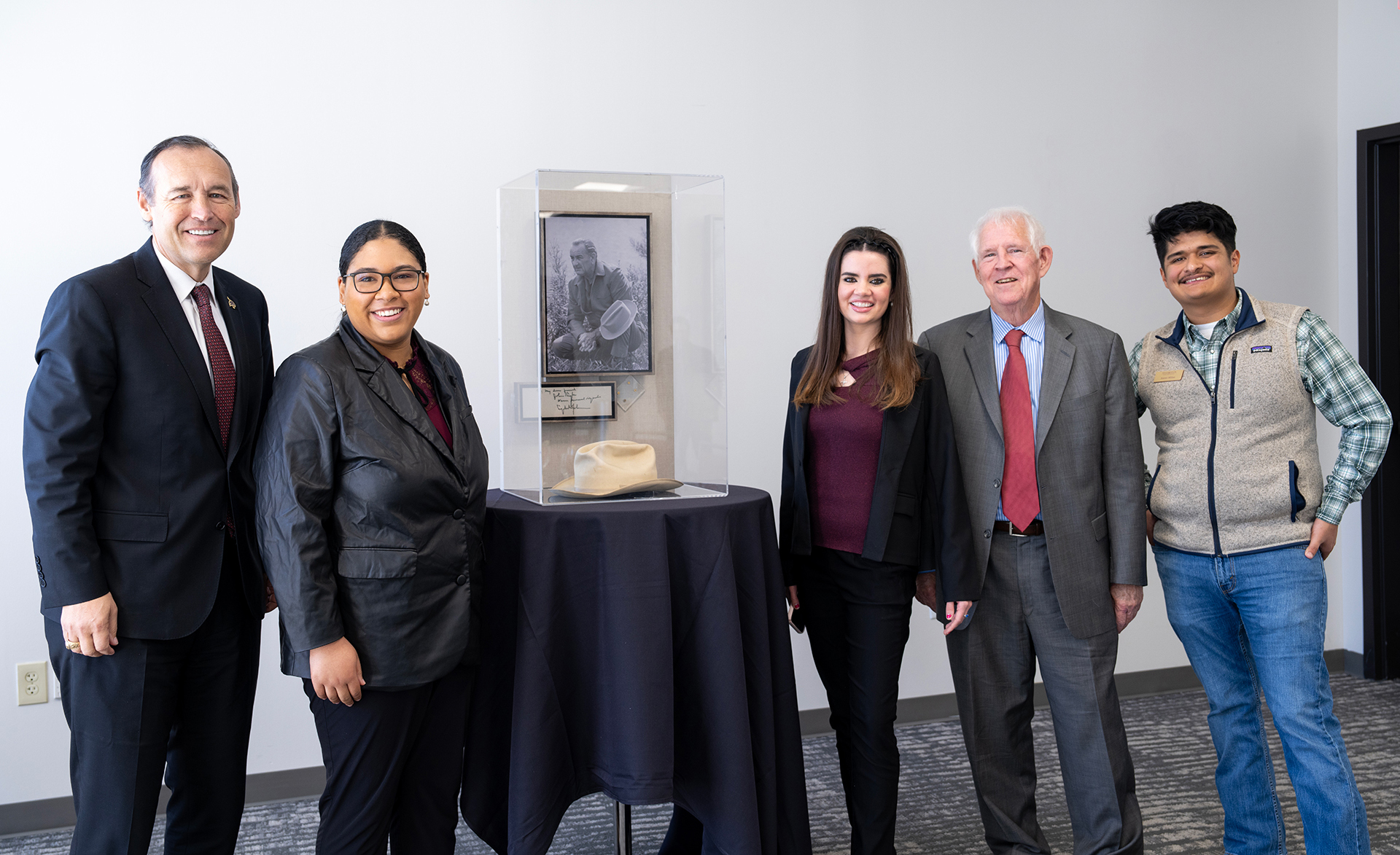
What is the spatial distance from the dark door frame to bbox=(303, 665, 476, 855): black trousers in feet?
13.7

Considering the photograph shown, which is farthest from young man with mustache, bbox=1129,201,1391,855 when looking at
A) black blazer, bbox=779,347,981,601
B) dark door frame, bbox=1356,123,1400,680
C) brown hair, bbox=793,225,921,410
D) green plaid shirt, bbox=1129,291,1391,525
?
dark door frame, bbox=1356,123,1400,680

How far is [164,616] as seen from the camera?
1.87 m

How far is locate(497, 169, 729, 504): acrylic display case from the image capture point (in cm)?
215

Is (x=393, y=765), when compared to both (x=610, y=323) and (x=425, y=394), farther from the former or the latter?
(x=610, y=323)

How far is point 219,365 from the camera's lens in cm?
200

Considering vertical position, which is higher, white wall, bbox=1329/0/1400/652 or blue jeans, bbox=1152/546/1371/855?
white wall, bbox=1329/0/1400/652

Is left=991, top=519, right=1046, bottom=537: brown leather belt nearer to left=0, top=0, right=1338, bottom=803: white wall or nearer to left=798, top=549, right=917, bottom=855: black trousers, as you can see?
left=798, top=549, right=917, bottom=855: black trousers

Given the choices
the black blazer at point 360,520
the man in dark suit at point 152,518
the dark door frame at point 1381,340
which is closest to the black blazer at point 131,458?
the man in dark suit at point 152,518

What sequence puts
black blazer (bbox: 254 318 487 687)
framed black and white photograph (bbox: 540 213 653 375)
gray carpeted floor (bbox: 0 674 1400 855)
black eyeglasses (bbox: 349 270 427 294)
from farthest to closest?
gray carpeted floor (bbox: 0 674 1400 855) → framed black and white photograph (bbox: 540 213 653 375) → black eyeglasses (bbox: 349 270 427 294) → black blazer (bbox: 254 318 487 687)

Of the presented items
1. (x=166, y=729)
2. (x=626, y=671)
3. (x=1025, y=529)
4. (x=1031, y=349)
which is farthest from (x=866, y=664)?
(x=166, y=729)

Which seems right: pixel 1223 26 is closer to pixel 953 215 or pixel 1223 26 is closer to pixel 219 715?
pixel 953 215

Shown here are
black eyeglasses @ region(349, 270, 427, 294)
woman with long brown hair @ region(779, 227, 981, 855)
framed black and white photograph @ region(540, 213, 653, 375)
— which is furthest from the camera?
woman with long brown hair @ region(779, 227, 981, 855)

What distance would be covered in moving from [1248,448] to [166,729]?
2576 mm

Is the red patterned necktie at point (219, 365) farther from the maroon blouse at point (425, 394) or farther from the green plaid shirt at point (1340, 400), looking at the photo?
the green plaid shirt at point (1340, 400)
